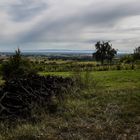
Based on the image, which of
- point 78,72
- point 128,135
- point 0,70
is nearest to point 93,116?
point 128,135

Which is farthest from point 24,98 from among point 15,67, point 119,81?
point 119,81

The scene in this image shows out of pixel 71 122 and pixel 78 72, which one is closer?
pixel 71 122

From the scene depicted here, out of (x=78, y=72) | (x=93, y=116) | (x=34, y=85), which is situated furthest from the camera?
(x=78, y=72)

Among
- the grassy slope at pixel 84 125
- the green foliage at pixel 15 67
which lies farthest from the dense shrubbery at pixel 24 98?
the green foliage at pixel 15 67

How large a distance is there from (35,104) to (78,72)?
12.1m

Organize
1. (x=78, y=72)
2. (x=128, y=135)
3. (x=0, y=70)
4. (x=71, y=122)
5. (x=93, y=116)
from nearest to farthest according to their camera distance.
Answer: (x=128, y=135), (x=71, y=122), (x=93, y=116), (x=78, y=72), (x=0, y=70)

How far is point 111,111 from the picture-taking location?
37.0ft

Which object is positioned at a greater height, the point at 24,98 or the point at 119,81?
the point at 24,98

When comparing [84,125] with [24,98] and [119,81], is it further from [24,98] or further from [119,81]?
[119,81]

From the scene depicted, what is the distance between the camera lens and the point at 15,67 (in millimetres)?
29953

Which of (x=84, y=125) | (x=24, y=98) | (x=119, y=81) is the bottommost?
(x=119, y=81)

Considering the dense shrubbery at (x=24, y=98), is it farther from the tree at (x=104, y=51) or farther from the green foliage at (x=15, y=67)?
the tree at (x=104, y=51)

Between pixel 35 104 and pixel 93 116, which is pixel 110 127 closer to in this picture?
pixel 93 116

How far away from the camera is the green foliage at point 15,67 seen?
1140 inches
